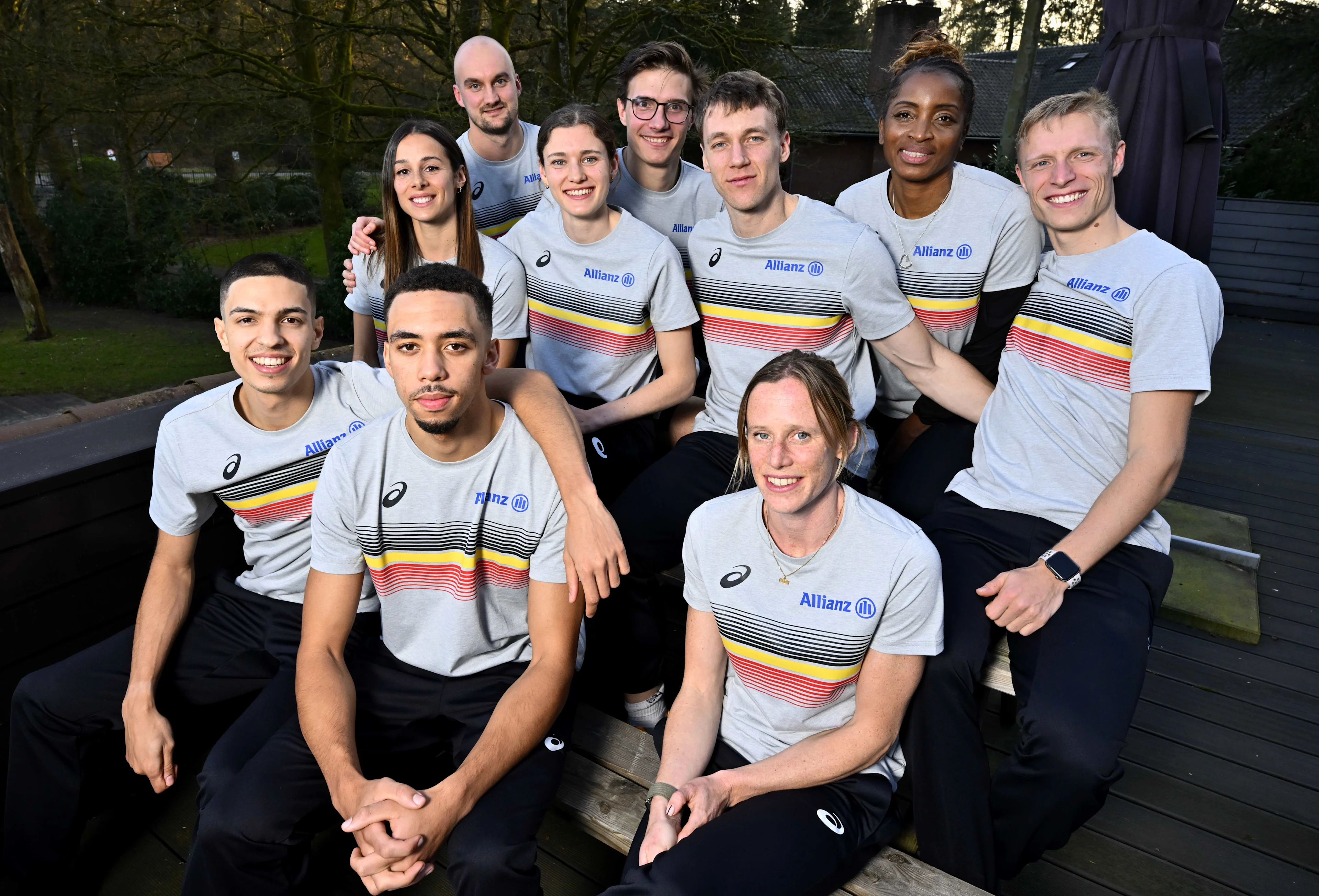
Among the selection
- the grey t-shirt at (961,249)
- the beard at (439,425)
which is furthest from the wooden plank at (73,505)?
the grey t-shirt at (961,249)

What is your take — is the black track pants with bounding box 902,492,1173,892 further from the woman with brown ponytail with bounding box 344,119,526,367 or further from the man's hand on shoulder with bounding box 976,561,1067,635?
the woman with brown ponytail with bounding box 344,119,526,367

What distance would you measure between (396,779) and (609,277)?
165 centimetres

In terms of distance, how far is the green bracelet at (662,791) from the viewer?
6.15ft

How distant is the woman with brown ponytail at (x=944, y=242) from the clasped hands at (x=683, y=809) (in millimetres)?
1158

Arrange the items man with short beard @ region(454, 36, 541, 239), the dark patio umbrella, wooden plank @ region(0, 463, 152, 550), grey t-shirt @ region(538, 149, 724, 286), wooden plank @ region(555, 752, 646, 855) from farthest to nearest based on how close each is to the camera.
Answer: man with short beard @ region(454, 36, 541, 239), grey t-shirt @ region(538, 149, 724, 286), the dark patio umbrella, wooden plank @ region(0, 463, 152, 550), wooden plank @ region(555, 752, 646, 855)

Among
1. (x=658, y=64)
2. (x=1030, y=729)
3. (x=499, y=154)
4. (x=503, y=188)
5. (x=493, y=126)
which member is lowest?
(x=1030, y=729)

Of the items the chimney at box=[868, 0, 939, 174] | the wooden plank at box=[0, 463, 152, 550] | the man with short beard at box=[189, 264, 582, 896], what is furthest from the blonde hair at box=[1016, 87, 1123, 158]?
the chimney at box=[868, 0, 939, 174]

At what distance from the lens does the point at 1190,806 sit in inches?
101

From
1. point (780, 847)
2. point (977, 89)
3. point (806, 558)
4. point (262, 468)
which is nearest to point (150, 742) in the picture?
point (262, 468)

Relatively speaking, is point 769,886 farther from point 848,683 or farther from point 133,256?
point 133,256

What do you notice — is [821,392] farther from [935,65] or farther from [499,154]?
[499,154]

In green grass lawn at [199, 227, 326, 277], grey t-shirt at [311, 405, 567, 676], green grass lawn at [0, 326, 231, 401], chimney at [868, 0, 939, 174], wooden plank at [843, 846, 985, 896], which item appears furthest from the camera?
chimney at [868, 0, 939, 174]

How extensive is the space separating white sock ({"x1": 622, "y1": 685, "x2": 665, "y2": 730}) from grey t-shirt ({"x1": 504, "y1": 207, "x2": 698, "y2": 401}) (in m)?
1.00

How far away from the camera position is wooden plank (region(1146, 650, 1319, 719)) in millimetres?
3031
